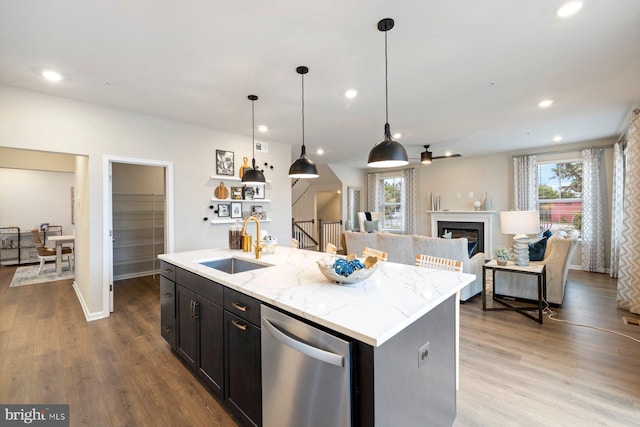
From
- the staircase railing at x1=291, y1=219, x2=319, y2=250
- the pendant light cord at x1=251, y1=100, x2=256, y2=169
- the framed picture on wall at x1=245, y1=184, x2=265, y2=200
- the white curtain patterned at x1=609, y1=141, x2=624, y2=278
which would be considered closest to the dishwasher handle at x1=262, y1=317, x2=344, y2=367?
the pendant light cord at x1=251, y1=100, x2=256, y2=169

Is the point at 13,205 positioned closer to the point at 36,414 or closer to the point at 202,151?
the point at 202,151

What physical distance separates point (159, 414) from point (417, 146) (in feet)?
19.6

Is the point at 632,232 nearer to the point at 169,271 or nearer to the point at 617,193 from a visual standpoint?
the point at 617,193

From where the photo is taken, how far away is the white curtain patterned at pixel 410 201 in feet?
27.2

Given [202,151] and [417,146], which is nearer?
[202,151]

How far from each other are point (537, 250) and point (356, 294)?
374 cm

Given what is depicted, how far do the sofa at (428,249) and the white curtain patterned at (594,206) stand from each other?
128 inches

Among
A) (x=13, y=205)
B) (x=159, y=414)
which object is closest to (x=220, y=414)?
(x=159, y=414)

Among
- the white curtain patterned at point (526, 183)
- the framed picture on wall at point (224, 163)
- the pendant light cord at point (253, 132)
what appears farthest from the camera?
the white curtain patterned at point (526, 183)

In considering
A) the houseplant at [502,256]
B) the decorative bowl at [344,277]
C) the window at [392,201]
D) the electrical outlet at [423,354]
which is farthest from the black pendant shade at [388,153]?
the window at [392,201]

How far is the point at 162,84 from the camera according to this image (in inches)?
120

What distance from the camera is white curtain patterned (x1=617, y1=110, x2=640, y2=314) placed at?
3430 millimetres

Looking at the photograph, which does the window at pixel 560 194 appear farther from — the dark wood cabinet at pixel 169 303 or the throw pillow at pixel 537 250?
the dark wood cabinet at pixel 169 303

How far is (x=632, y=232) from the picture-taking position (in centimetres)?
354
